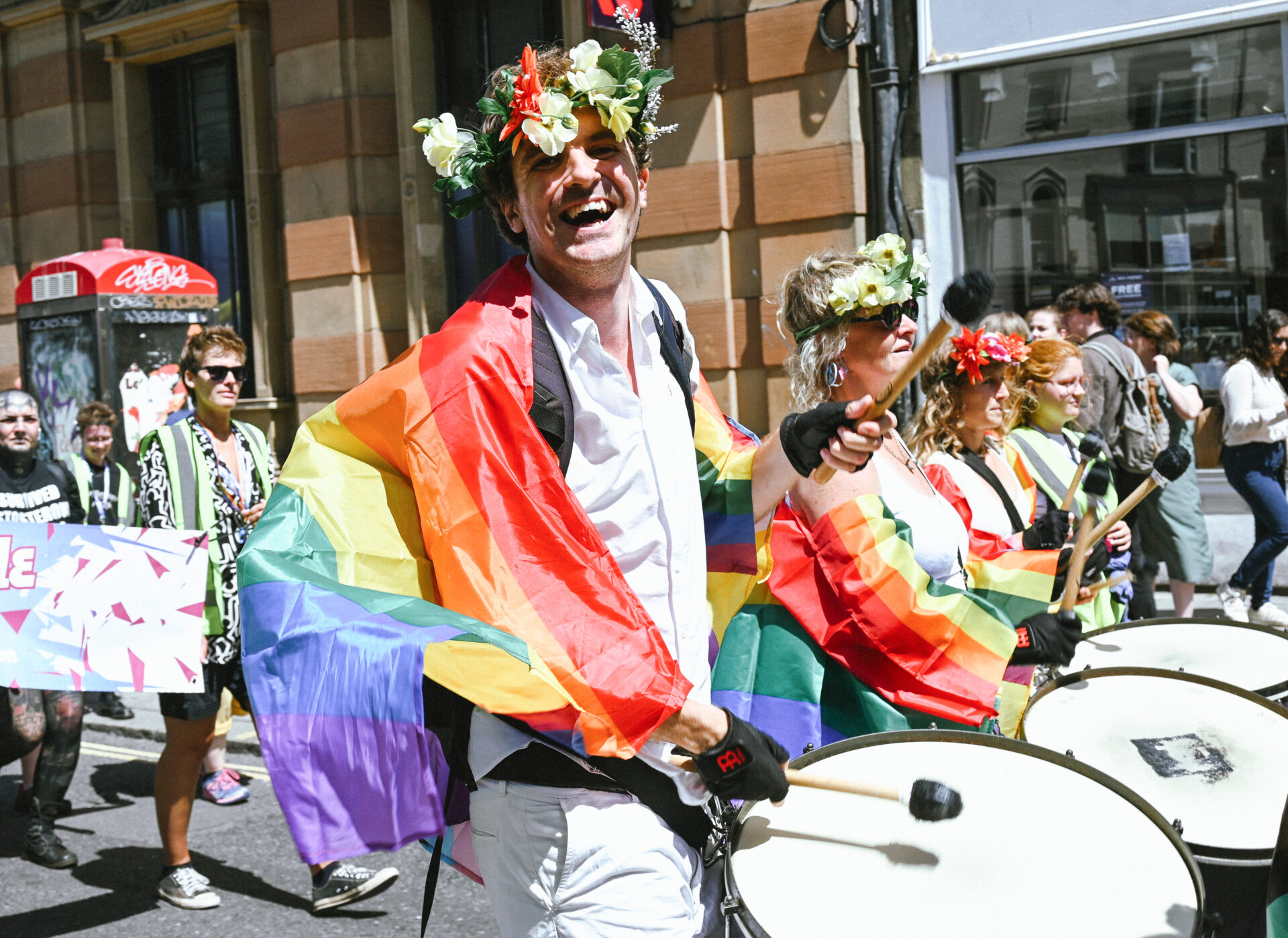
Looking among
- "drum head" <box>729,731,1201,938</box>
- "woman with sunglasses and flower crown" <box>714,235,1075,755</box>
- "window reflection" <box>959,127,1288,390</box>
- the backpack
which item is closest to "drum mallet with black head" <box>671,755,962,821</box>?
"drum head" <box>729,731,1201,938</box>

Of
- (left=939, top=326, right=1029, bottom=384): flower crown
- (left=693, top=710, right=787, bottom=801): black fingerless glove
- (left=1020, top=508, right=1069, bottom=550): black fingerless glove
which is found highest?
(left=939, top=326, right=1029, bottom=384): flower crown

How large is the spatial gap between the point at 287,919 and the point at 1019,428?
3149 millimetres

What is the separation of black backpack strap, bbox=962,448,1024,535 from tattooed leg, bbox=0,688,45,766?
11.8ft

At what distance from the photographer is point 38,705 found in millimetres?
4785

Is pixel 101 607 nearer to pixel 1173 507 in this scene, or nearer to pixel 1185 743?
pixel 1185 743

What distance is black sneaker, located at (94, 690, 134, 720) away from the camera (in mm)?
6969

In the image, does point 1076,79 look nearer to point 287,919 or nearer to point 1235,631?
point 1235,631

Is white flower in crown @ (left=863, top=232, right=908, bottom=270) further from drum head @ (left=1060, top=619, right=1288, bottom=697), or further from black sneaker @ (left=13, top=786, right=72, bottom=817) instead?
black sneaker @ (left=13, top=786, right=72, bottom=817)

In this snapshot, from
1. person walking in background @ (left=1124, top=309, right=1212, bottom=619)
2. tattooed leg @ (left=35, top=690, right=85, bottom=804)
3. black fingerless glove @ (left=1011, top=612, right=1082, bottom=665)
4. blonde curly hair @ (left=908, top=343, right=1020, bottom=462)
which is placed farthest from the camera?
person walking in background @ (left=1124, top=309, right=1212, bottom=619)

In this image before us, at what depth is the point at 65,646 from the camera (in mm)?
4293

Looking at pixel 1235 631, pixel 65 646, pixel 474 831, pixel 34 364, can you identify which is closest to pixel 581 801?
pixel 474 831

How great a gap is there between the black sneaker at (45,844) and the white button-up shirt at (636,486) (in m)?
3.60

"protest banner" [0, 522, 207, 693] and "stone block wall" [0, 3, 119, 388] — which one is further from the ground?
"stone block wall" [0, 3, 119, 388]

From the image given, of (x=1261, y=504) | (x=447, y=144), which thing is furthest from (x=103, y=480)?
(x=1261, y=504)
